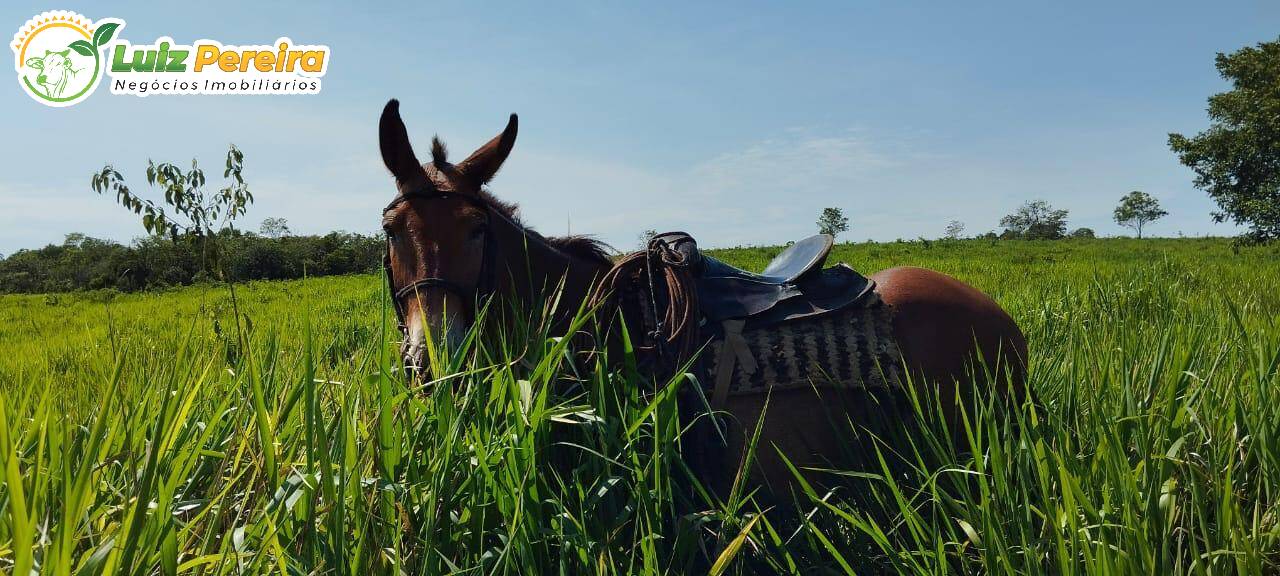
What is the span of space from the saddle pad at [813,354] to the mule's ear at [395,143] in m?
1.29

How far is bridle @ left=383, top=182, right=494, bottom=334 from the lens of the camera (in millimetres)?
2164

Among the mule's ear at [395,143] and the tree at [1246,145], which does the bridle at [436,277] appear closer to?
the mule's ear at [395,143]

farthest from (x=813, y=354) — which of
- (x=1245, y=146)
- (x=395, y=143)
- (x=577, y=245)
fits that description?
(x=1245, y=146)

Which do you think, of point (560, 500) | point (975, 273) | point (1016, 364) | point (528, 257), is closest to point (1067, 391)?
point (1016, 364)

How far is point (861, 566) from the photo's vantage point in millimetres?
1965

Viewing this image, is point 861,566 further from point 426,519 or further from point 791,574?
point 426,519

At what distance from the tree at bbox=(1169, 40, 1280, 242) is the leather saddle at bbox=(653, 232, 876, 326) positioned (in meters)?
25.3

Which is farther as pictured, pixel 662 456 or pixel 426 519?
pixel 662 456

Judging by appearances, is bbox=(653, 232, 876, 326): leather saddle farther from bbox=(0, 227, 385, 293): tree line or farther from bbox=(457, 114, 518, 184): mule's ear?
bbox=(0, 227, 385, 293): tree line

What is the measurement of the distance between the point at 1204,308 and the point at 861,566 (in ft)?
12.1

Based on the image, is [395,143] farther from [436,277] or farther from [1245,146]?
[1245,146]

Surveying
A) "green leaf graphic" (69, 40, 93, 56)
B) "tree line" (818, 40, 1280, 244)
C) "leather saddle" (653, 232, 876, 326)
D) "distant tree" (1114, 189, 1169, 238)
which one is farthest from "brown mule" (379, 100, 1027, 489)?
"distant tree" (1114, 189, 1169, 238)

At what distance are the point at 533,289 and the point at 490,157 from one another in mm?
526

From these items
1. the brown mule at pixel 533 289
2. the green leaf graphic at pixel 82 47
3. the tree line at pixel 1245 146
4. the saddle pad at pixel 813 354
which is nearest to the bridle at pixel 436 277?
the brown mule at pixel 533 289
